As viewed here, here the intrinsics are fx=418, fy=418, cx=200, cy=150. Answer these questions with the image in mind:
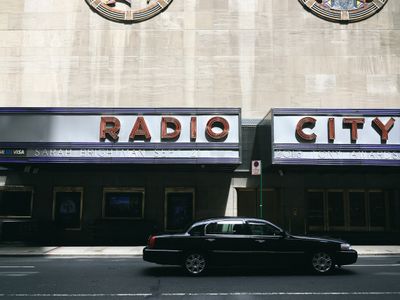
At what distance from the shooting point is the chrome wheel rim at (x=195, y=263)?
10.9 metres

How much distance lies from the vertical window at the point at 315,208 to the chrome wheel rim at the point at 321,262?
29.8 ft

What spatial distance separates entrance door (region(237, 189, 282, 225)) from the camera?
20344 mm

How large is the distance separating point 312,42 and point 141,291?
1654 centimetres

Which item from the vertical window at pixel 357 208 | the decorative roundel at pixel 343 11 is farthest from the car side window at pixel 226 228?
the decorative roundel at pixel 343 11

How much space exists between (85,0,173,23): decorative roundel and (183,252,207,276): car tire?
14.6 metres

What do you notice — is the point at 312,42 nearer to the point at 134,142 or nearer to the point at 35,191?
the point at 134,142

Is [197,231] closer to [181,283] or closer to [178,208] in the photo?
[181,283]

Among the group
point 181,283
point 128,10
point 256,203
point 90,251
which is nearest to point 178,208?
point 256,203

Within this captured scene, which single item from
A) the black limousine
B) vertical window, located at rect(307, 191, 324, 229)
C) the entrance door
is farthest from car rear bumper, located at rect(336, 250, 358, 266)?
the entrance door

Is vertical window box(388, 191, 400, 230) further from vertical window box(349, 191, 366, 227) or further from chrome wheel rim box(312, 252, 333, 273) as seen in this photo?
chrome wheel rim box(312, 252, 333, 273)

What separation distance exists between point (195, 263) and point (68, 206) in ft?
36.2

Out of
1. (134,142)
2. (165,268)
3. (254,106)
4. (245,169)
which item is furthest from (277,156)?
(165,268)

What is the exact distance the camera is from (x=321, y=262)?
36.2 feet

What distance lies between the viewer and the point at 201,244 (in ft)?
35.9
